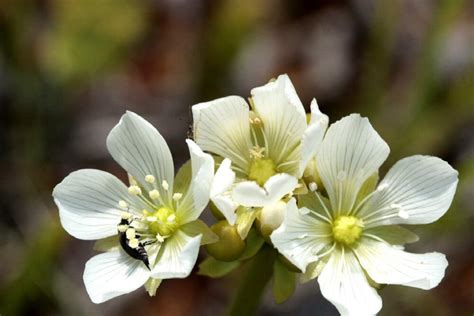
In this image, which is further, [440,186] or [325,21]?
[325,21]

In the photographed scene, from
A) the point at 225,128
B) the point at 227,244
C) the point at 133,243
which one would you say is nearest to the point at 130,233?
the point at 133,243

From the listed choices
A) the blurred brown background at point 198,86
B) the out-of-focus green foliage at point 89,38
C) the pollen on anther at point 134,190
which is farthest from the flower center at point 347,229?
the out-of-focus green foliage at point 89,38

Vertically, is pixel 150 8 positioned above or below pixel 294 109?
below

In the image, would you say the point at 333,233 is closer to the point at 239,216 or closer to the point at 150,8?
the point at 239,216

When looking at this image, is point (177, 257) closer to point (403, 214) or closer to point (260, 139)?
point (260, 139)

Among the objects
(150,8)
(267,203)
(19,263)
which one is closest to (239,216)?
(267,203)

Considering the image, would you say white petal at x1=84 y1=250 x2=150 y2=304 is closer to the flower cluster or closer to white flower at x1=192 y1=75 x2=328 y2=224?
the flower cluster
